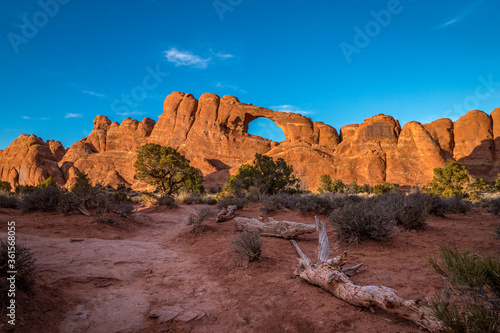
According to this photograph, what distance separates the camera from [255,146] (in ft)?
227

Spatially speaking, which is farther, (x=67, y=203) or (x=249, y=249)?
(x=67, y=203)

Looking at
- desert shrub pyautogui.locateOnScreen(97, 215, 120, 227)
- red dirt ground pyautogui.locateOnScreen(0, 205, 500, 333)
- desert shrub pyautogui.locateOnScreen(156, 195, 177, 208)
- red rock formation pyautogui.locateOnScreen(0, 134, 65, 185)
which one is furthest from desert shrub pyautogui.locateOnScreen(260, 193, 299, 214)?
red rock formation pyautogui.locateOnScreen(0, 134, 65, 185)

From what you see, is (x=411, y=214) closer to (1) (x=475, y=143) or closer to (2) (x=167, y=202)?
(2) (x=167, y=202)

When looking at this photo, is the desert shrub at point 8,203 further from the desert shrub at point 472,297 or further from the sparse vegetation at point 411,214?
the sparse vegetation at point 411,214

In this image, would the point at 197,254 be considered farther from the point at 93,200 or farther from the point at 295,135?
the point at 295,135

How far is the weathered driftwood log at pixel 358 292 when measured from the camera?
7.44 ft

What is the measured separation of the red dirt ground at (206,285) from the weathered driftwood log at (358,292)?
0.11m

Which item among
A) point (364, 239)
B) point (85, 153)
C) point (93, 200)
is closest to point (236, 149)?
point (85, 153)

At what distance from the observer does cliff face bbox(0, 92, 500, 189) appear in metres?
57.1

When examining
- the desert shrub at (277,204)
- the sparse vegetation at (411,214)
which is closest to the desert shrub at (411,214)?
the sparse vegetation at (411,214)

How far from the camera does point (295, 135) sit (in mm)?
69000

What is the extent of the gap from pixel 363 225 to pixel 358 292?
302 cm

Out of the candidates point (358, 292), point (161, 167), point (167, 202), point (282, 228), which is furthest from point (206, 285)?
point (161, 167)

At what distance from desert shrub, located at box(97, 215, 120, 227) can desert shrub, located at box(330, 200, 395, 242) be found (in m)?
7.30
